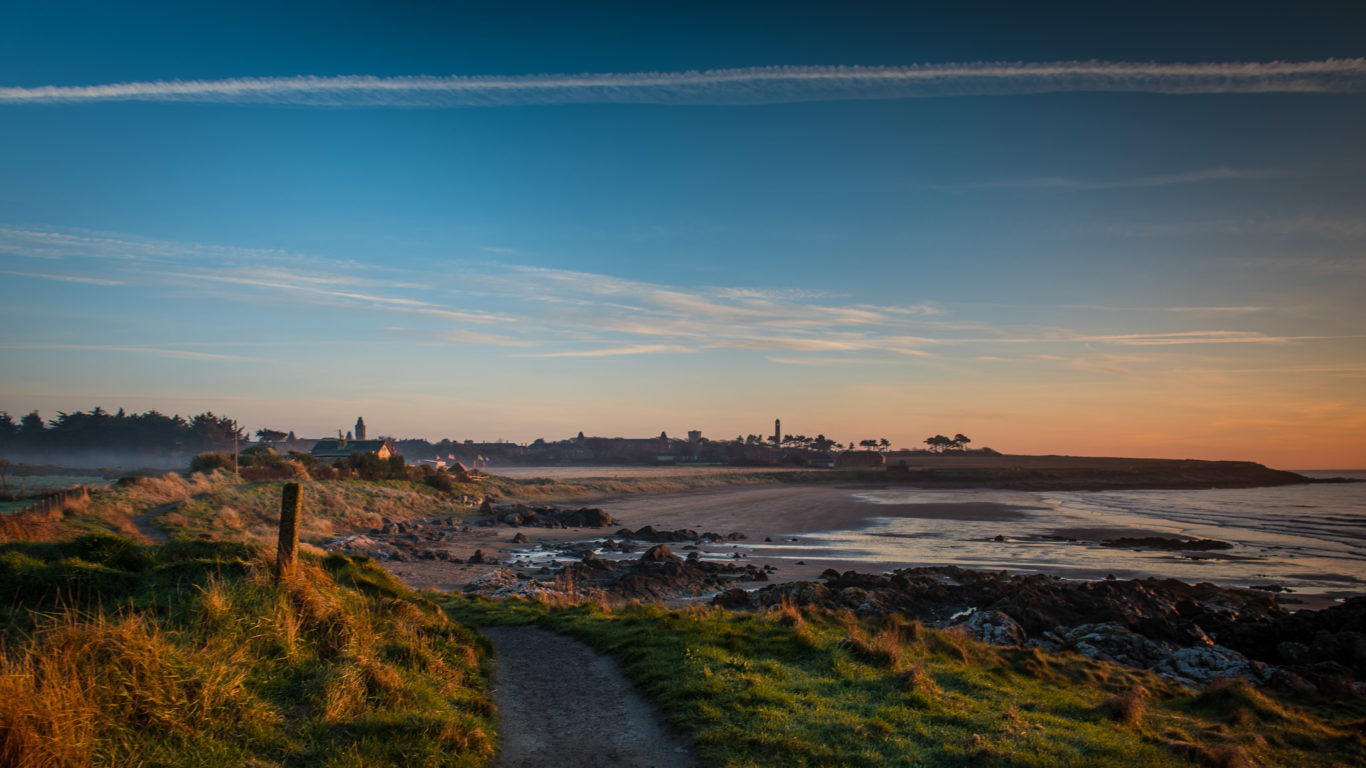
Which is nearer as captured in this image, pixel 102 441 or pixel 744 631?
pixel 744 631

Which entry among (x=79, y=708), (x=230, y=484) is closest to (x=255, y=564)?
(x=79, y=708)

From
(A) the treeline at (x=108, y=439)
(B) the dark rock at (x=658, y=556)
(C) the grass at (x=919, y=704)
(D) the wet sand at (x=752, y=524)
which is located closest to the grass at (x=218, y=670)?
(C) the grass at (x=919, y=704)

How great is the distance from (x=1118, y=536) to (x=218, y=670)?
46243mm

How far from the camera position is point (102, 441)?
105m

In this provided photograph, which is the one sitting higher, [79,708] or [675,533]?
[79,708]

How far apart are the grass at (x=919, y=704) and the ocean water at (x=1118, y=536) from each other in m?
16.6

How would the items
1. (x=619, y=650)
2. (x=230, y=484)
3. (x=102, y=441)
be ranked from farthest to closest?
(x=102, y=441) → (x=230, y=484) → (x=619, y=650)

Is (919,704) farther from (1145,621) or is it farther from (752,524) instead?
(752,524)

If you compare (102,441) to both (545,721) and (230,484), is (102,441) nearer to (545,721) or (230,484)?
(230,484)

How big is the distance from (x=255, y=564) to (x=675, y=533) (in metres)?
30.8

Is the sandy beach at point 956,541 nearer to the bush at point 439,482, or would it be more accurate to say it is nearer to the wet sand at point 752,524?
the wet sand at point 752,524

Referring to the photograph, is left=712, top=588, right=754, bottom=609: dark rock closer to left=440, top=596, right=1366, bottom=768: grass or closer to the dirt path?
left=440, top=596, right=1366, bottom=768: grass

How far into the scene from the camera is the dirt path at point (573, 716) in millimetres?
7918

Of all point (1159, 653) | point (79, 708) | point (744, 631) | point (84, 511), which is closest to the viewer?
point (79, 708)
